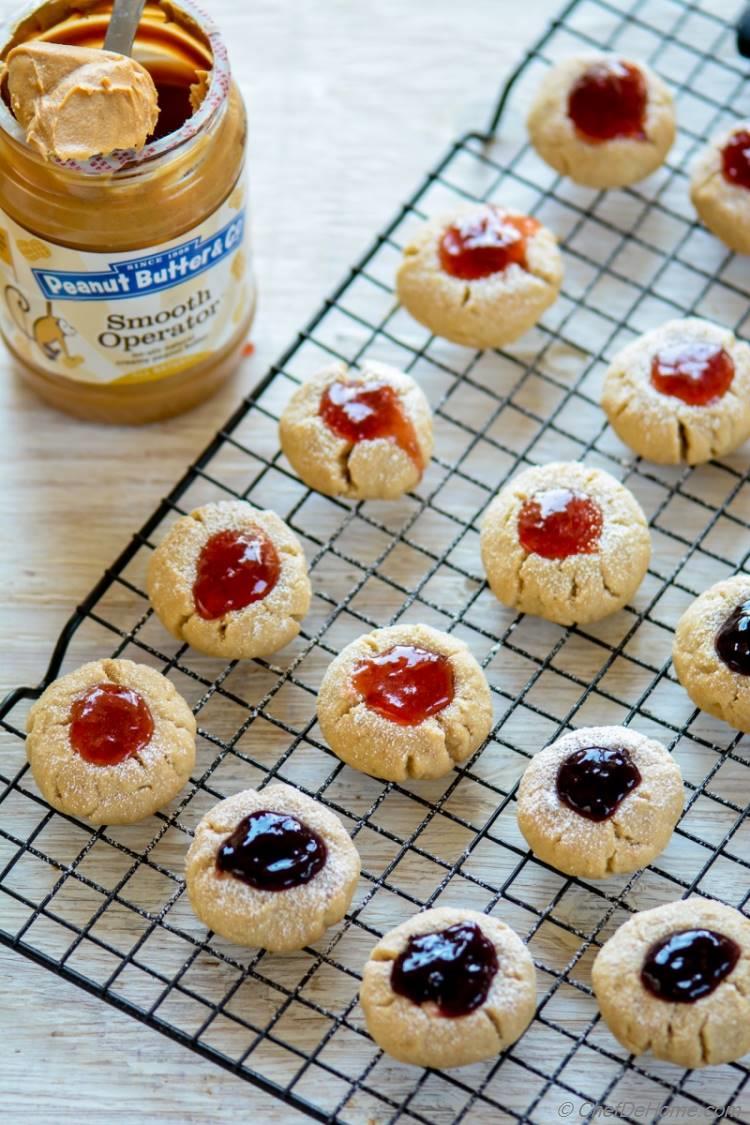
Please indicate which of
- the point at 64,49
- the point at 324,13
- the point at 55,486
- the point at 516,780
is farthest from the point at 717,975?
the point at 324,13

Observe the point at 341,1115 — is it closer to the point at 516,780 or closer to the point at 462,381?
the point at 516,780

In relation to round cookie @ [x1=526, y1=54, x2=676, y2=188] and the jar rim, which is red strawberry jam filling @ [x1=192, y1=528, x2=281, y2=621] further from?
round cookie @ [x1=526, y1=54, x2=676, y2=188]

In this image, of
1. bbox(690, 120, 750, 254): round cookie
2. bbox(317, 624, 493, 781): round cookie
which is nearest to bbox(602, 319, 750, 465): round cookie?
bbox(690, 120, 750, 254): round cookie

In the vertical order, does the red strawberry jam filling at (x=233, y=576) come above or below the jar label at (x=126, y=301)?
below

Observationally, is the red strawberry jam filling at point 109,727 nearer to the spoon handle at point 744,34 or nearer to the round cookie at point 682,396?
the round cookie at point 682,396

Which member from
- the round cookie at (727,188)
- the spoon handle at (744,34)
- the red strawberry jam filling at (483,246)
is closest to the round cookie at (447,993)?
the red strawberry jam filling at (483,246)
